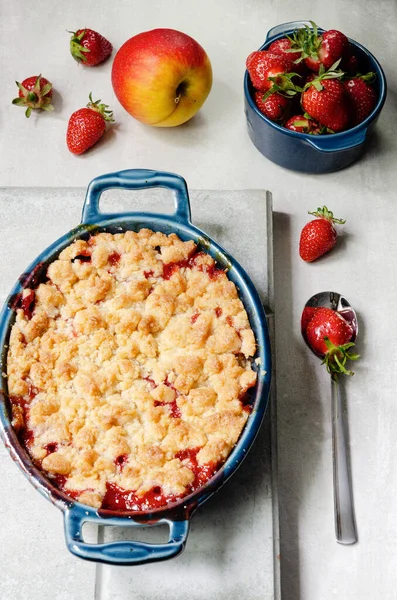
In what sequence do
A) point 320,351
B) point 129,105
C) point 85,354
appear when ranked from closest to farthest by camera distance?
1. point 85,354
2. point 320,351
3. point 129,105

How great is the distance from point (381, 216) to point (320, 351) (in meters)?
0.46

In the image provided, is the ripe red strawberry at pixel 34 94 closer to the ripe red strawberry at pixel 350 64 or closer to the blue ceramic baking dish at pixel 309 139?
the blue ceramic baking dish at pixel 309 139

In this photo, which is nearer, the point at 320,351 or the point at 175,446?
the point at 175,446

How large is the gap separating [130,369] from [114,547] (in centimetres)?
36

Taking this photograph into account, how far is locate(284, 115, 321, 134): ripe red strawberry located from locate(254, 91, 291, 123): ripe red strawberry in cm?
3

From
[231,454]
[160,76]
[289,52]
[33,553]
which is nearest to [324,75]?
[289,52]

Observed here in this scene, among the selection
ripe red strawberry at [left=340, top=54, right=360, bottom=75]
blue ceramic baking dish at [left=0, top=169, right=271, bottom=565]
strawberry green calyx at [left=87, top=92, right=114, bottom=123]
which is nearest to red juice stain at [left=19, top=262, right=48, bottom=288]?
blue ceramic baking dish at [left=0, top=169, right=271, bottom=565]

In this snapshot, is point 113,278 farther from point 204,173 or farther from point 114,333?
point 204,173

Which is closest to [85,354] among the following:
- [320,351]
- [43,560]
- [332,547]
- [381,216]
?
[43,560]

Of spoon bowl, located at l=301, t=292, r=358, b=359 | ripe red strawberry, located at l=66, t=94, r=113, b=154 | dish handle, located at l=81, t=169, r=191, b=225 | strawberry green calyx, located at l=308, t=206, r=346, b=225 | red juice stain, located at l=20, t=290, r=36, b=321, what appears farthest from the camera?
ripe red strawberry, located at l=66, t=94, r=113, b=154

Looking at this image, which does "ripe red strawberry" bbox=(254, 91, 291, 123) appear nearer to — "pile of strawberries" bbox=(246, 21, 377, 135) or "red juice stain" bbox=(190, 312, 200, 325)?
"pile of strawberries" bbox=(246, 21, 377, 135)

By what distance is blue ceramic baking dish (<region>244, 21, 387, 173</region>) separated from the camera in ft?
5.99

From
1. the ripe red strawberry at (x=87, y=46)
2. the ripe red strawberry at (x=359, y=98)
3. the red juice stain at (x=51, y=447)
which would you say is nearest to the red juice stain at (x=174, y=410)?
the red juice stain at (x=51, y=447)

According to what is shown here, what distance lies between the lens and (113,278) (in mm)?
1622
